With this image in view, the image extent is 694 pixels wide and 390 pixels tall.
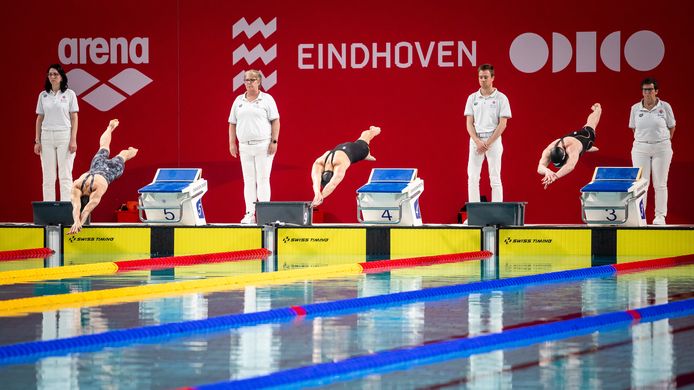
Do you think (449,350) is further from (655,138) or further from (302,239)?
(655,138)

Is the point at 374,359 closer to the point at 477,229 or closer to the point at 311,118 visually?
the point at 477,229

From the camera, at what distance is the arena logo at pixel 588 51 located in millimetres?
13570

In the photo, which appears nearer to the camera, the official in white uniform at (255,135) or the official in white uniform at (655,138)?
the official in white uniform at (655,138)

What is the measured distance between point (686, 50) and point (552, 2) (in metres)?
1.52

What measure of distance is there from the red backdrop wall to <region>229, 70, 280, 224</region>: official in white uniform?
204 centimetres

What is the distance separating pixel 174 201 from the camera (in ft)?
40.2

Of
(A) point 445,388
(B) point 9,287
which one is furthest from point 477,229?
(A) point 445,388

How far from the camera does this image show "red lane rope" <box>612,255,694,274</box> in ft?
31.1

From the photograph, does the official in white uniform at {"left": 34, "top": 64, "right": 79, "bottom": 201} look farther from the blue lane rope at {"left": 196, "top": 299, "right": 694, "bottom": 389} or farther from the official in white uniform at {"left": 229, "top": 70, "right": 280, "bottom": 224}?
the blue lane rope at {"left": 196, "top": 299, "right": 694, "bottom": 389}

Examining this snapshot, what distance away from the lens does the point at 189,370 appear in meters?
4.71

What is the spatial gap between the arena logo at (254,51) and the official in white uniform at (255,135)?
2.10m

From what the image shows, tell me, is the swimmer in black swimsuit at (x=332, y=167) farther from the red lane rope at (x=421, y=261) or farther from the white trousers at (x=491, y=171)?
the red lane rope at (x=421, y=261)

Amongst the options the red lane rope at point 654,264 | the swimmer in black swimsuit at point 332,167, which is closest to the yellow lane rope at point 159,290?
the red lane rope at point 654,264

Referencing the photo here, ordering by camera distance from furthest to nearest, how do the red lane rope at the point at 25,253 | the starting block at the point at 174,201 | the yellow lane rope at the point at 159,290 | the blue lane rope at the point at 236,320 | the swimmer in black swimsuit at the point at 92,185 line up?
the starting block at the point at 174,201
the swimmer in black swimsuit at the point at 92,185
the red lane rope at the point at 25,253
the yellow lane rope at the point at 159,290
the blue lane rope at the point at 236,320
